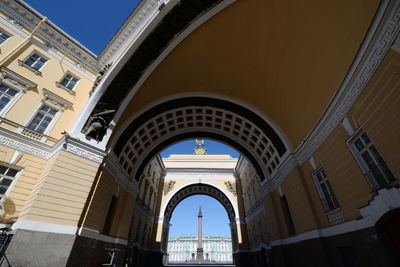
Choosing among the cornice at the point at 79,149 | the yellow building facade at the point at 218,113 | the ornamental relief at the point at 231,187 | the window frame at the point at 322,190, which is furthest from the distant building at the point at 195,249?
the cornice at the point at 79,149

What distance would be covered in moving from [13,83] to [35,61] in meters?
2.21

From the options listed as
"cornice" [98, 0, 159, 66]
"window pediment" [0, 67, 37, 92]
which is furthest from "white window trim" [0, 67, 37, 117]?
"cornice" [98, 0, 159, 66]

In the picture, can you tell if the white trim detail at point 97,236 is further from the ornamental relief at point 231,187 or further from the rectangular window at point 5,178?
the ornamental relief at point 231,187

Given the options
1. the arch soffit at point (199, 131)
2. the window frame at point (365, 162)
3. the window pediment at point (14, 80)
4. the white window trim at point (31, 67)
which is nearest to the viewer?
the window frame at point (365, 162)

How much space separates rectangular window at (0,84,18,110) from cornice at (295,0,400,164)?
597 inches

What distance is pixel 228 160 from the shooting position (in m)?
29.9

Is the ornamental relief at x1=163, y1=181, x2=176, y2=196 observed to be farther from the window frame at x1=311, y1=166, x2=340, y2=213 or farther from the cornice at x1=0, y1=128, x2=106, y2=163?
the window frame at x1=311, y1=166, x2=340, y2=213

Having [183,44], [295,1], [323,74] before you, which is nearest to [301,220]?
[323,74]

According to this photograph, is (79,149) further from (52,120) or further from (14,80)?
(14,80)

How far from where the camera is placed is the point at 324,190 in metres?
8.91

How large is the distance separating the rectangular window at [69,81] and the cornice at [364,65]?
14900 mm

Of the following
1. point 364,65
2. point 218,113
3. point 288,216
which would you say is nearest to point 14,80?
point 218,113

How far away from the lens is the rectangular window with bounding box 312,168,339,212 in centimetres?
827

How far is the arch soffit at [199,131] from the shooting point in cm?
1248
